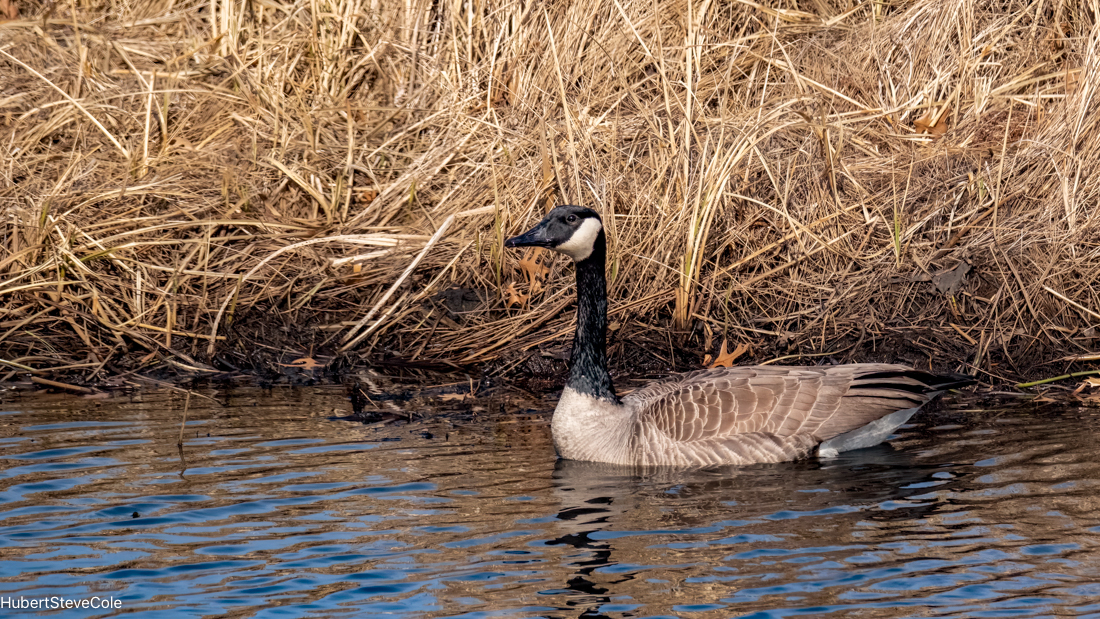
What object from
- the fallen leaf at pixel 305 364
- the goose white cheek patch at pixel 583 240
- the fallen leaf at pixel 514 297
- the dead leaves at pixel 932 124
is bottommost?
the fallen leaf at pixel 305 364

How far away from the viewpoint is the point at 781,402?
734cm

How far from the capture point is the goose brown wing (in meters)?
7.23

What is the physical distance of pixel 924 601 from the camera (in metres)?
4.79

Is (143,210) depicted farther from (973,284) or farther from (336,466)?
(973,284)

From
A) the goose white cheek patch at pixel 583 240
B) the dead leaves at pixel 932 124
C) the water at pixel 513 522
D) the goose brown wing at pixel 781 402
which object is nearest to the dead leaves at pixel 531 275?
the water at pixel 513 522

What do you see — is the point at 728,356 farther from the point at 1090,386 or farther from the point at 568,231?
the point at 1090,386

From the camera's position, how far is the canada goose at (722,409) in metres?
7.23

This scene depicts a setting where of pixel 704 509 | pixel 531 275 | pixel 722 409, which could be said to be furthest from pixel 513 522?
pixel 531 275

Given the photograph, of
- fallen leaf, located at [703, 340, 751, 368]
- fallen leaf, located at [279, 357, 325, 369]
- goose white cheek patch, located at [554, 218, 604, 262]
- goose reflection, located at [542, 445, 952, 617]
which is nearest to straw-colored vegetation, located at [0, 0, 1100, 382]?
fallen leaf, located at [279, 357, 325, 369]

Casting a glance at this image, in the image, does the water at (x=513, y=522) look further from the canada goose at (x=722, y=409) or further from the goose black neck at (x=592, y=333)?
the goose black neck at (x=592, y=333)

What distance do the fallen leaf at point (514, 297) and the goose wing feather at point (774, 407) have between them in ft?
8.14

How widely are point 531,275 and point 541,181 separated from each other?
2.78 ft

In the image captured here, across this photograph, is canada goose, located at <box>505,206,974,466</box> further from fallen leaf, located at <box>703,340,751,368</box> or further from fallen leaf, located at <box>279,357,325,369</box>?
fallen leaf, located at <box>279,357,325,369</box>

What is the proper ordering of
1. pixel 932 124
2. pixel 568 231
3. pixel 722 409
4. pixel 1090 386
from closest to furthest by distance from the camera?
1. pixel 722 409
2. pixel 568 231
3. pixel 1090 386
4. pixel 932 124
